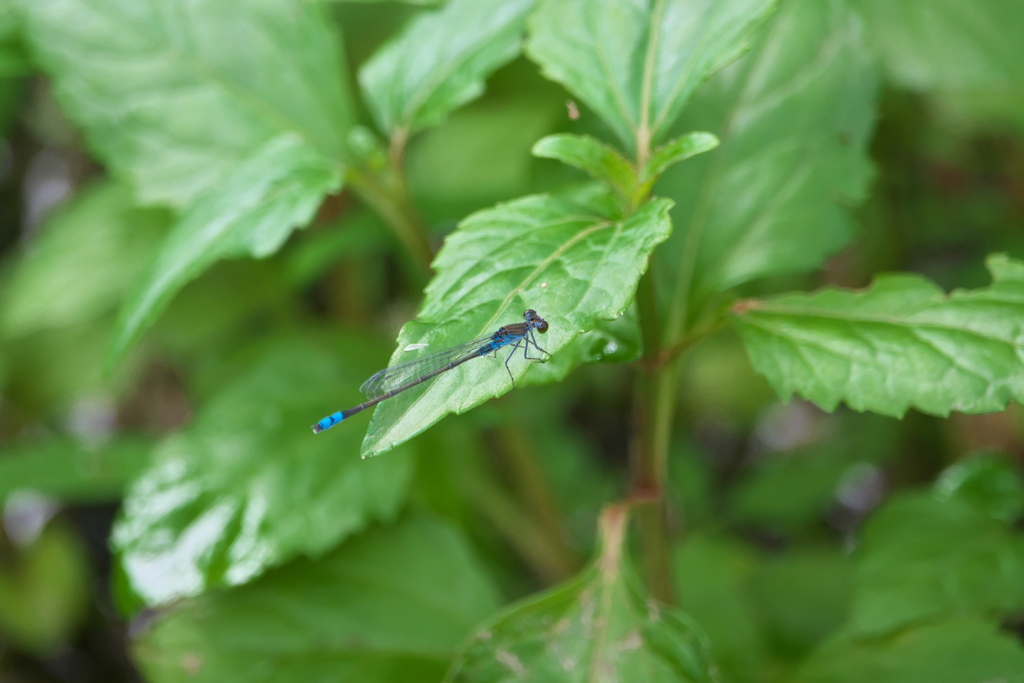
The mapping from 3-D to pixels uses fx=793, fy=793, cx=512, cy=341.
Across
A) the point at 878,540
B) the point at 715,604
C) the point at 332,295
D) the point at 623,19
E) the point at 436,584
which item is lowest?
the point at 715,604

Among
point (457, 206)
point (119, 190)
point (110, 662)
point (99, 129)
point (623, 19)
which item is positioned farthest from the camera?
point (110, 662)

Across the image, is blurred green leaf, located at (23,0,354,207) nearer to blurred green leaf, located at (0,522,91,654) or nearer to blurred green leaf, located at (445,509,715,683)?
blurred green leaf, located at (445,509,715,683)

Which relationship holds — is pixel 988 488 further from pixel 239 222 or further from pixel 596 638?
pixel 239 222

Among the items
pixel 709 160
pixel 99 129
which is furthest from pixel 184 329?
pixel 709 160

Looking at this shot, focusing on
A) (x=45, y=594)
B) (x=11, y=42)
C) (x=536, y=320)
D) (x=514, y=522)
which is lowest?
(x=514, y=522)

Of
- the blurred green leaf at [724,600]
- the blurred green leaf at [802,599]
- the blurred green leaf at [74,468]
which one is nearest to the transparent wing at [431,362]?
the blurred green leaf at [724,600]

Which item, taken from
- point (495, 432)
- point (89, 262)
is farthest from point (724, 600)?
point (89, 262)

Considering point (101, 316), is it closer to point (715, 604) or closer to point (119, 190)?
point (119, 190)

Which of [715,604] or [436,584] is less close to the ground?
[436,584]
